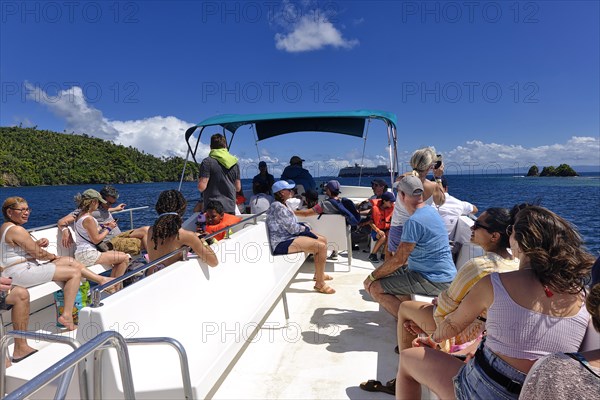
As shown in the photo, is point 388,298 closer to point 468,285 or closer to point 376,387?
point 376,387

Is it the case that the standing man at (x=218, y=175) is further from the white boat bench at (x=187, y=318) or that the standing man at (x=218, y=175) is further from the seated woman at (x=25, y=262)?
the seated woman at (x=25, y=262)

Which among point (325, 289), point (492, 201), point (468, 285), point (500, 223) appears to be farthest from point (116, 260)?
point (492, 201)

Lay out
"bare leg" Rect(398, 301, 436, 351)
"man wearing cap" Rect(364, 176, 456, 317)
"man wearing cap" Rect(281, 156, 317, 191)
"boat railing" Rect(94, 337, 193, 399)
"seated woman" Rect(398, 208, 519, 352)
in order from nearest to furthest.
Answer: "boat railing" Rect(94, 337, 193, 399) → "seated woman" Rect(398, 208, 519, 352) → "bare leg" Rect(398, 301, 436, 351) → "man wearing cap" Rect(364, 176, 456, 317) → "man wearing cap" Rect(281, 156, 317, 191)

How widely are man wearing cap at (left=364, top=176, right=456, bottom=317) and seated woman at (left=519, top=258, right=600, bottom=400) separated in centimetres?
160

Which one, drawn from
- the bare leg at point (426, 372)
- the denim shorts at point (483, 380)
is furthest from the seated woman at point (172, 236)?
the denim shorts at point (483, 380)

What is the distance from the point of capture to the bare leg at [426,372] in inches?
57.6

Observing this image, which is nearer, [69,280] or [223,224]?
[69,280]

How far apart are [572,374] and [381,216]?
416 centimetres

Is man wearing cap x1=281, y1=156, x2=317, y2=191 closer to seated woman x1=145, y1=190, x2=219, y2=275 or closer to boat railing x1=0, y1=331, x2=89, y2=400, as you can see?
seated woman x1=145, y1=190, x2=219, y2=275

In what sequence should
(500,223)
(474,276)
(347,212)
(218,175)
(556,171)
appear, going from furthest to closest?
(556,171), (347,212), (218,175), (500,223), (474,276)

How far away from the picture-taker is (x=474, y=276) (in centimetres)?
174

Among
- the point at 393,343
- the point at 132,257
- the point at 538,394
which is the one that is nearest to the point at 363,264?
the point at 393,343

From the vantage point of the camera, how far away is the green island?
71.9 meters

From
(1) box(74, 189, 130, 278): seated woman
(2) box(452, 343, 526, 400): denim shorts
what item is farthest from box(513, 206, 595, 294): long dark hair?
(1) box(74, 189, 130, 278): seated woman
